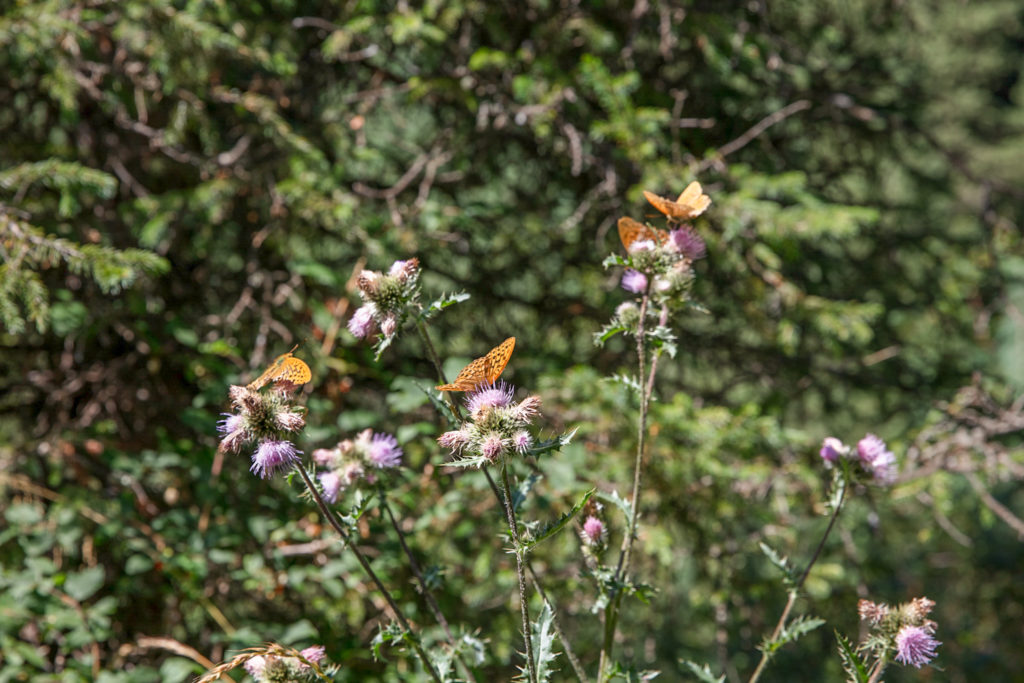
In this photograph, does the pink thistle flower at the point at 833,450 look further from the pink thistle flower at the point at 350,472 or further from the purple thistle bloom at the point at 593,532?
the pink thistle flower at the point at 350,472

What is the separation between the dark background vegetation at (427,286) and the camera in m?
2.42

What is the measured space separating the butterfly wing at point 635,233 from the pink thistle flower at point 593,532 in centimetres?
56

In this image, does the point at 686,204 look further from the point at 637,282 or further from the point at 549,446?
the point at 549,446

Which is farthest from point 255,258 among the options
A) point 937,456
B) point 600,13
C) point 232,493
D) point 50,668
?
point 937,456

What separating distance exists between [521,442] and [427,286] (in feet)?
8.81

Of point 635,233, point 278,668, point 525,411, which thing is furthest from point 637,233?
point 278,668

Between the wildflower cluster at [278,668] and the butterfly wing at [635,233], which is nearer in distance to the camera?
the wildflower cluster at [278,668]

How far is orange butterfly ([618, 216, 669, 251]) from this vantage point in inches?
59.6

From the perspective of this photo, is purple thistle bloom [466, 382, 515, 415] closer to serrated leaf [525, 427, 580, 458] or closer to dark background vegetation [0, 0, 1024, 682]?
serrated leaf [525, 427, 580, 458]

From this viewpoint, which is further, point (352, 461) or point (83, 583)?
point (83, 583)

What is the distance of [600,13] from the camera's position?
128 inches

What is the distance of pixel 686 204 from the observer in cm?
142

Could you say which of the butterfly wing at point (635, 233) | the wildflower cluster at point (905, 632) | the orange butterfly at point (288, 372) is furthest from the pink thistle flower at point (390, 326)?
the wildflower cluster at point (905, 632)

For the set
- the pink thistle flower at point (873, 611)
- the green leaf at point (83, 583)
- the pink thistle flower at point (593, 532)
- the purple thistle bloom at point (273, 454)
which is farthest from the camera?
the green leaf at point (83, 583)
